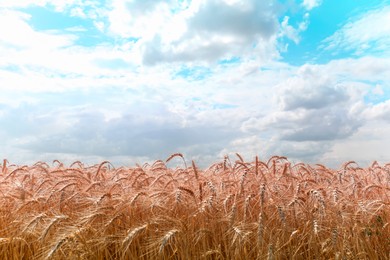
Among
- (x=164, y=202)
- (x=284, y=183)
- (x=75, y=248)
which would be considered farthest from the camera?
(x=284, y=183)

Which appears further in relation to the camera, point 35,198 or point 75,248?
point 35,198

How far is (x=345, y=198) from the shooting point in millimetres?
5145

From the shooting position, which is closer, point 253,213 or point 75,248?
point 75,248

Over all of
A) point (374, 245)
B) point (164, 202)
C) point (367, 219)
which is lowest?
point (374, 245)

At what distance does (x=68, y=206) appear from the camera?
213 inches

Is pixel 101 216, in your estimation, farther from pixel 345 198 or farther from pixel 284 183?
pixel 345 198

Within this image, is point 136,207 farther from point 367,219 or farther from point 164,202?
point 367,219

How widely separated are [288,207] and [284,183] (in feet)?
3.46

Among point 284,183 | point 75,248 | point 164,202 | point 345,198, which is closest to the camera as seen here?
point 75,248

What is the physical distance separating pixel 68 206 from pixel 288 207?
274 centimetres

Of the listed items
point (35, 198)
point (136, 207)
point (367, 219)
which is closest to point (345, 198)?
point (367, 219)

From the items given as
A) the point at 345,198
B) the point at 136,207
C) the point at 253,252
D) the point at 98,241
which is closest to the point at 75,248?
the point at 98,241

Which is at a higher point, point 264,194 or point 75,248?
point 264,194

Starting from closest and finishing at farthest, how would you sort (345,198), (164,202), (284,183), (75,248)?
1. (75,248)
2. (164,202)
3. (345,198)
4. (284,183)
